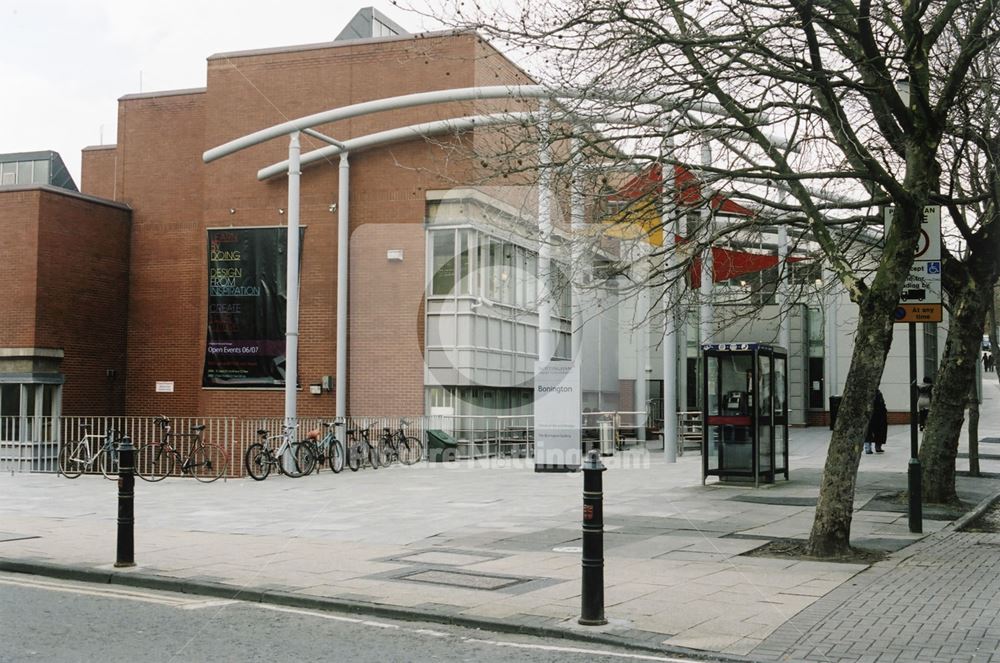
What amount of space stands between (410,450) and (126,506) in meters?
15.8

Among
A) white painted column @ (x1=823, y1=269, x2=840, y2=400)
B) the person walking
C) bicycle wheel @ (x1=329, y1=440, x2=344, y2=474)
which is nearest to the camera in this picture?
bicycle wheel @ (x1=329, y1=440, x2=344, y2=474)

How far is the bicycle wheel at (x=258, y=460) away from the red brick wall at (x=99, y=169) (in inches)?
794

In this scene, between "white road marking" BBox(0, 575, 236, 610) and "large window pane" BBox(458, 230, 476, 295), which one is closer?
"white road marking" BBox(0, 575, 236, 610)

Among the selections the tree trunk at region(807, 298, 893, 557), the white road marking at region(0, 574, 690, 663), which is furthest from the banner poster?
the tree trunk at region(807, 298, 893, 557)

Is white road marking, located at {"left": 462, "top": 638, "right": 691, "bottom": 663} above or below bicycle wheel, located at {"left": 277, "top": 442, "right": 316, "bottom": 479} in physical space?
below

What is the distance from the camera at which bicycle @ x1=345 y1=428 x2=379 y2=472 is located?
2367 cm

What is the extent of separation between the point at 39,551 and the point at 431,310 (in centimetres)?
1703

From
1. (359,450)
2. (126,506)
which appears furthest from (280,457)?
(126,506)

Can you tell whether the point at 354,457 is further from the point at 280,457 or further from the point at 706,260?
the point at 706,260

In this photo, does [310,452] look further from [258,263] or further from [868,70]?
[868,70]

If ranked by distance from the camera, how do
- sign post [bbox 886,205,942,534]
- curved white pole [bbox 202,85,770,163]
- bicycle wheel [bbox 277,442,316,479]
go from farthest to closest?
curved white pole [bbox 202,85,770,163], bicycle wheel [bbox 277,442,316,479], sign post [bbox 886,205,942,534]

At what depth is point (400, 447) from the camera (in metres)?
25.7

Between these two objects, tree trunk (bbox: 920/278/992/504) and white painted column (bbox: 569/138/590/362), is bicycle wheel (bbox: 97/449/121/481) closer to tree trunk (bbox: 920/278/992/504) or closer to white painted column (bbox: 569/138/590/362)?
white painted column (bbox: 569/138/590/362)

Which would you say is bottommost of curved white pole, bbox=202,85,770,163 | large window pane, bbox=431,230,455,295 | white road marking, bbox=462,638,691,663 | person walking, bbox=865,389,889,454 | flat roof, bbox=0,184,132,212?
white road marking, bbox=462,638,691,663
